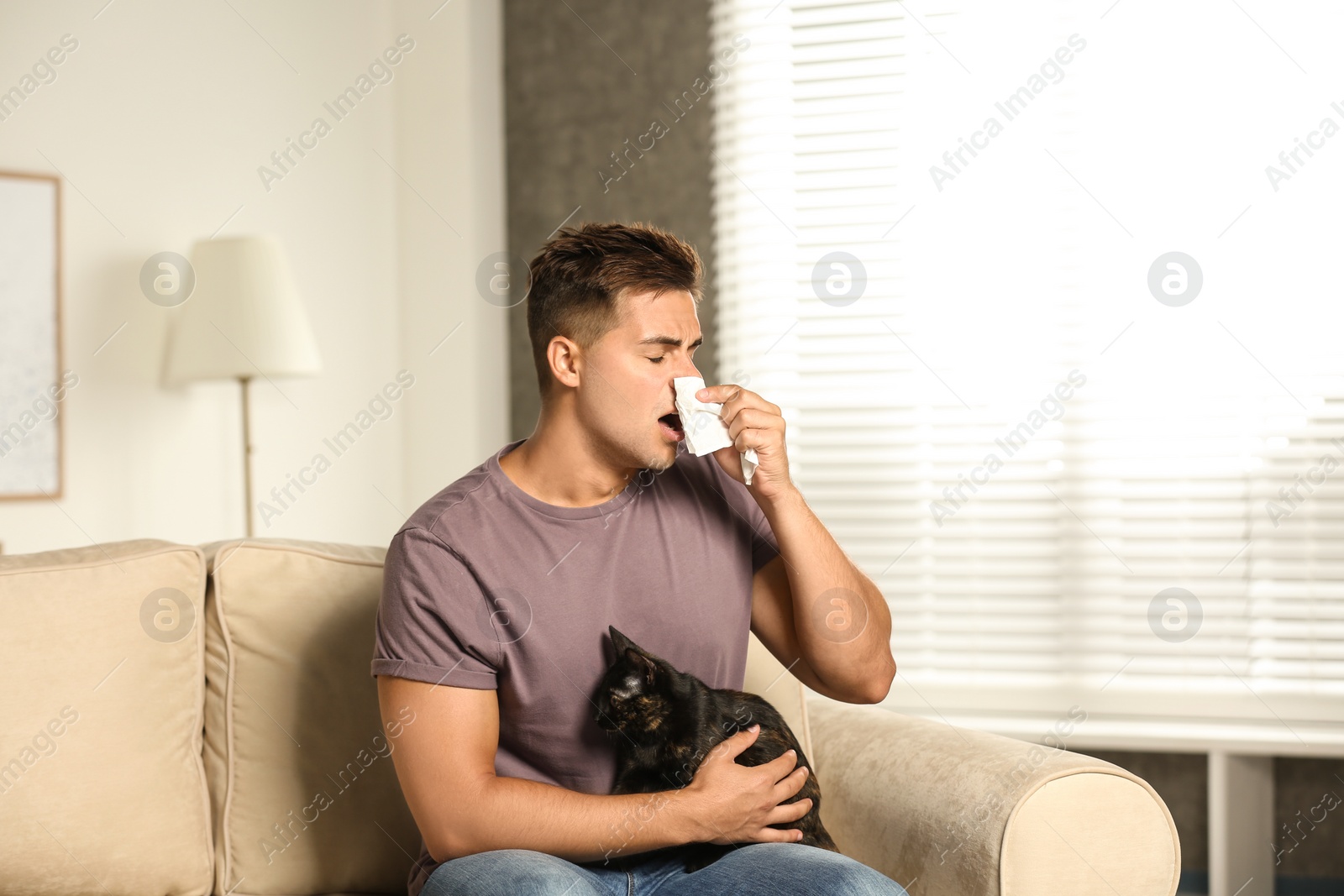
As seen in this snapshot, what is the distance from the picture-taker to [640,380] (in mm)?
1517

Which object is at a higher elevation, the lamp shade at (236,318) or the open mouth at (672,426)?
the lamp shade at (236,318)

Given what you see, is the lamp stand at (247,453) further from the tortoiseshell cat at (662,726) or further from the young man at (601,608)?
the tortoiseshell cat at (662,726)

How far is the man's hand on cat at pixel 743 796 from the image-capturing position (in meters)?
1.31

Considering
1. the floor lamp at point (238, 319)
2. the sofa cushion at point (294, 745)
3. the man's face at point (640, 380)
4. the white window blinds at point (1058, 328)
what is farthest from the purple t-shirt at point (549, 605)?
the white window blinds at point (1058, 328)

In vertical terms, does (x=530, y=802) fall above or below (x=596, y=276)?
below

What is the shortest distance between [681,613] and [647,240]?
559 millimetres

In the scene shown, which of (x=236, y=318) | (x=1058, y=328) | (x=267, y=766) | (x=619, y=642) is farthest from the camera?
(x=1058, y=328)

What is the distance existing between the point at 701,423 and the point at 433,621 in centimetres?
45

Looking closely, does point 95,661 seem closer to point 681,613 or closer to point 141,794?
point 141,794

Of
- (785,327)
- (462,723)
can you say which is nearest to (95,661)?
(462,723)

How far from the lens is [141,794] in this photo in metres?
1.53

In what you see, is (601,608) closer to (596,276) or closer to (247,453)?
(596,276)

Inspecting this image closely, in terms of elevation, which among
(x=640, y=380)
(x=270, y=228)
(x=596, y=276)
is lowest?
(x=640, y=380)

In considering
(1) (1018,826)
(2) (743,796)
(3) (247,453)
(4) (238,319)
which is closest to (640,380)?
(2) (743,796)
